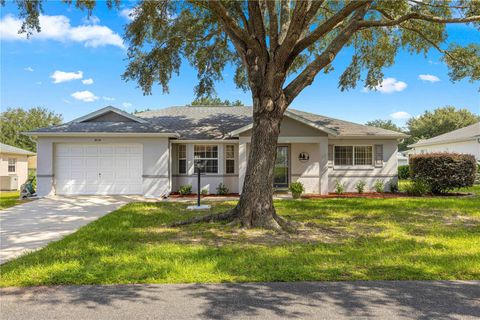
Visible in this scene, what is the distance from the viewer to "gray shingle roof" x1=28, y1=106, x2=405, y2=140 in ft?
46.0

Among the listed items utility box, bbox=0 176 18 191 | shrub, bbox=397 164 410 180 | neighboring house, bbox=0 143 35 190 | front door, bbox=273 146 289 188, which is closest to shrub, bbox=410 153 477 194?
front door, bbox=273 146 289 188

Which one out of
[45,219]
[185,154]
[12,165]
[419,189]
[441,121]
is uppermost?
[441,121]

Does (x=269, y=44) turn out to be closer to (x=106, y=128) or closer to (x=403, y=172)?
(x=106, y=128)

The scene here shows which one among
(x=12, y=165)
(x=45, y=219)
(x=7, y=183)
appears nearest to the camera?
(x=45, y=219)

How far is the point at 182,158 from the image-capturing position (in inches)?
604

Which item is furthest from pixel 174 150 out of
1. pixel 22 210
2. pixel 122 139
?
pixel 22 210

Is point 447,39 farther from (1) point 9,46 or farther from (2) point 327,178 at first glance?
(1) point 9,46

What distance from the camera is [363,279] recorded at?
13.9 ft

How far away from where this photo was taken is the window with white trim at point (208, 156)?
15.2 m

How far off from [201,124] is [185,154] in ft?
7.58

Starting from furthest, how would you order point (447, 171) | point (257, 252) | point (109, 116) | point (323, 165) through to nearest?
point (109, 116) < point (323, 165) < point (447, 171) < point (257, 252)

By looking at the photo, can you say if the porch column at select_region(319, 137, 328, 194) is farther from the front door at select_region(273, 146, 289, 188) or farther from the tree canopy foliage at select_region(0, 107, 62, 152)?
the tree canopy foliage at select_region(0, 107, 62, 152)

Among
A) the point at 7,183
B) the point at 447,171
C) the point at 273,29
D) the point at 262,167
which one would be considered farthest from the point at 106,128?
the point at 447,171

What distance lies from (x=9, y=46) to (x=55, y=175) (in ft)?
19.0
